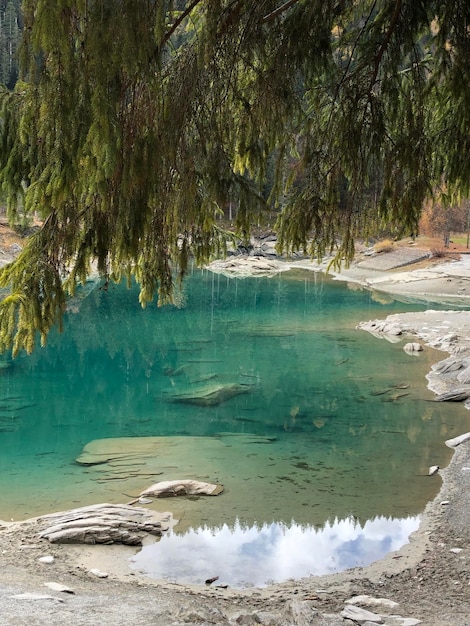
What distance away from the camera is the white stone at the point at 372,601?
7.67 m

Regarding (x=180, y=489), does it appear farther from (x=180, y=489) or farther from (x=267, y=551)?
(x=267, y=551)

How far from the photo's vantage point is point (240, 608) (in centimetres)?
770

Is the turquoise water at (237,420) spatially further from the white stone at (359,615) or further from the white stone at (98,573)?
the white stone at (359,615)

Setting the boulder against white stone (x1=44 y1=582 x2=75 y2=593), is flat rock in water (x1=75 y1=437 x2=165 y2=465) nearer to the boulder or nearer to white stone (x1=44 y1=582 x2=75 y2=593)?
white stone (x1=44 y1=582 x2=75 y2=593)

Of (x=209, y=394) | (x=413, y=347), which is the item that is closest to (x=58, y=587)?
(x=209, y=394)

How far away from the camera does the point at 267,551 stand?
31.6 ft

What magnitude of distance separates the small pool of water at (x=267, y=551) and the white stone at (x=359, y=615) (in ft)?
5.37

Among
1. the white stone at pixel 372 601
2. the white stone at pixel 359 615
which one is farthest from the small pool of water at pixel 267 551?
the white stone at pixel 359 615

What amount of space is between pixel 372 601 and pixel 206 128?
5174 mm

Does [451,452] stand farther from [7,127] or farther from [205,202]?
[7,127]

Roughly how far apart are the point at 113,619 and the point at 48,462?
22.7ft

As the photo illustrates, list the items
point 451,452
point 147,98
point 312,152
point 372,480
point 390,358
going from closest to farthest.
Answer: point 147,98 → point 312,152 → point 372,480 → point 451,452 → point 390,358

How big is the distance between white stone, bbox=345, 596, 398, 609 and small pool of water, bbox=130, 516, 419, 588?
51.3 inches

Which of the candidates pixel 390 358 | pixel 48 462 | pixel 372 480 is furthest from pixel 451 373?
pixel 48 462
